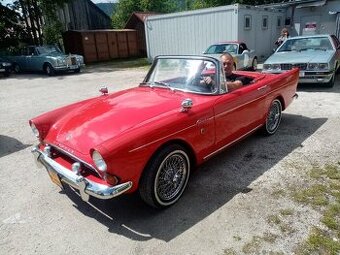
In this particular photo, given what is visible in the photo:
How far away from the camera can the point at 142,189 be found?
3326 millimetres

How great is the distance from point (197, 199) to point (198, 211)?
251 millimetres

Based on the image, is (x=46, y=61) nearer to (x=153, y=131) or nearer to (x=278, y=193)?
(x=153, y=131)

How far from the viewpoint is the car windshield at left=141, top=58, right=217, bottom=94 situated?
4234mm

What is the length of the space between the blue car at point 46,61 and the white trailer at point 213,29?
4.84 metres

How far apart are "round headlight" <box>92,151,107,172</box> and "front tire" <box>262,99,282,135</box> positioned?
3312 mm

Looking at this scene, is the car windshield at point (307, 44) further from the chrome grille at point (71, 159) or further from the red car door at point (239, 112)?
the chrome grille at point (71, 159)

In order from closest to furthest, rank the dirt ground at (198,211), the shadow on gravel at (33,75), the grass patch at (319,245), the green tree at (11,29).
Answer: the grass patch at (319,245) → the dirt ground at (198,211) → the shadow on gravel at (33,75) → the green tree at (11,29)

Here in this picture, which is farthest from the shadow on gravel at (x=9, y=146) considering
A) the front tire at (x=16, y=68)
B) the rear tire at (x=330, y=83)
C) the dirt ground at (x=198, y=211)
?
the front tire at (x=16, y=68)

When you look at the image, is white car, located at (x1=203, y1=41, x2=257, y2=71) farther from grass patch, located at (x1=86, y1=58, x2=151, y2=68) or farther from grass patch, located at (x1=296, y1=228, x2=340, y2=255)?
grass patch, located at (x1=296, y1=228, x2=340, y2=255)

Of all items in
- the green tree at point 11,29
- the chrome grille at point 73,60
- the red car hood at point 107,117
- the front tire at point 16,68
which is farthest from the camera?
the green tree at point 11,29

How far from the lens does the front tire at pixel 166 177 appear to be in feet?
10.8

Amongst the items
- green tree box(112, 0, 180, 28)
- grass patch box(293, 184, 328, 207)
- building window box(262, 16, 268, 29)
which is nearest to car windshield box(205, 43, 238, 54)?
building window box(262, 16, 268, 29)

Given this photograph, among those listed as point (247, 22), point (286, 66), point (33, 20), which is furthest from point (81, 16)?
point (286, 66)

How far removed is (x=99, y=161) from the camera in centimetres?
301
